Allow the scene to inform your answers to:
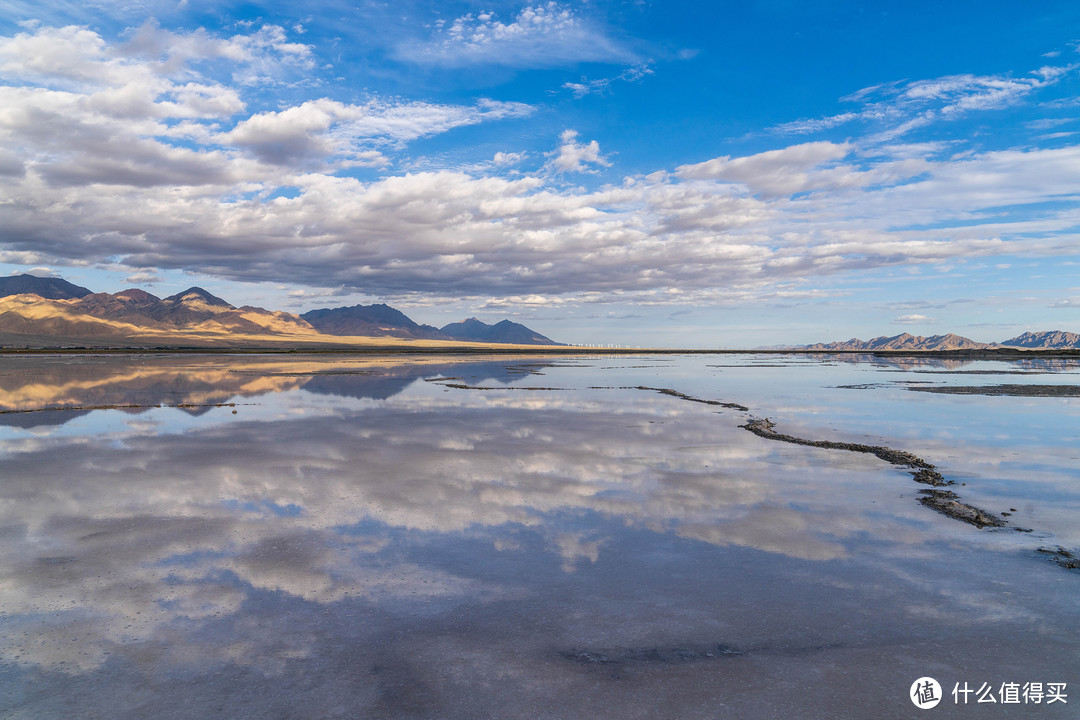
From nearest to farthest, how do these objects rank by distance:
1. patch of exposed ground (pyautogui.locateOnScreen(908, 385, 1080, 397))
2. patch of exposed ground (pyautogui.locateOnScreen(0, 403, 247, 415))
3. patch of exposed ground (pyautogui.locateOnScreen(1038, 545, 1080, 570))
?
patch of exposed ground (pyautogui.locateOnScreen(1038, 545, 1080, 570)) → patch of exposed ground (pyautogui.locateOnScreen(0, 403, 247, 415)) → patch of exposed ground (pyautogui.locateOnScreen(908, 385, 1080, 397))

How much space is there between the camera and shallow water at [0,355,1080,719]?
583cm

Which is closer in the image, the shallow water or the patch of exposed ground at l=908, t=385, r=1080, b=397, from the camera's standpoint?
the shallow water

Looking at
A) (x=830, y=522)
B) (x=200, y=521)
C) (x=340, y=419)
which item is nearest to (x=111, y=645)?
(x=200, y=521)

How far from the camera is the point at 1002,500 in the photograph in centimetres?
1320

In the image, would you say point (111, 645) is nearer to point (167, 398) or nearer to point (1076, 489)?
point (1076, 489)

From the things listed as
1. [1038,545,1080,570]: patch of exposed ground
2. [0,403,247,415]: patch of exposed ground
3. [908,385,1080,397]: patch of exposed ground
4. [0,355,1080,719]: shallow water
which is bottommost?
[0,403,247,415]: patch of exposed ground

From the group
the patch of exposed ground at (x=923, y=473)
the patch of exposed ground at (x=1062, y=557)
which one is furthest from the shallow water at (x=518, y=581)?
the patch of exposed ground at (x=923, y=473)

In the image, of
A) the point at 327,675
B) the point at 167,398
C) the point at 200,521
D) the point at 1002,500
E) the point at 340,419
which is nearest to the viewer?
the point at 327,675

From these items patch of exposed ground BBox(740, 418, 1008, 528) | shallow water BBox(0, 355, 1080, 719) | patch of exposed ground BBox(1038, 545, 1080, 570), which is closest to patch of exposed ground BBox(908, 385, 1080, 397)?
patch of exposed ground BBox(740, 418, 1008, 528)

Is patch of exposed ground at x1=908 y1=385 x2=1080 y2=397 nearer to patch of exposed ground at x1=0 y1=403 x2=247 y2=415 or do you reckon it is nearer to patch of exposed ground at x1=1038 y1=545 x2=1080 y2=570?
patch of exposed ground at x1=1038 y1=545 x2=1080 y2=570

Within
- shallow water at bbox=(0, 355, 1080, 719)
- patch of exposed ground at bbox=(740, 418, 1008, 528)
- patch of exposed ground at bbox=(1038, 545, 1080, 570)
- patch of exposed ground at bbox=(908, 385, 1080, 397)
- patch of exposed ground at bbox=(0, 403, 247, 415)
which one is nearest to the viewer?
shallow water at bbox=(0, 355, 1080, 719)

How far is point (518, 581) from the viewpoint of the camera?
8.39 m

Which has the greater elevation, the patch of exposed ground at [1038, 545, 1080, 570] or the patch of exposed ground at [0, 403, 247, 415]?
the patch of exposed ground at [1038, 545, 1080, 570]

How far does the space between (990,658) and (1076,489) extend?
11131 millimetres
